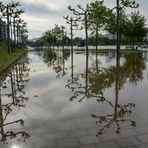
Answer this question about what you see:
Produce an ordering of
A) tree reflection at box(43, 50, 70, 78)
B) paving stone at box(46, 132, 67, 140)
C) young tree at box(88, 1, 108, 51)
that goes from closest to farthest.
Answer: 1. paving stone at box(46, 132, 67, 140)
2. tree reflection at box(43, 50, 70, 78)
3. young tree at box(88, 1, 108, 51)

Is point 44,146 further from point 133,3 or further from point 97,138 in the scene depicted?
point 133,3

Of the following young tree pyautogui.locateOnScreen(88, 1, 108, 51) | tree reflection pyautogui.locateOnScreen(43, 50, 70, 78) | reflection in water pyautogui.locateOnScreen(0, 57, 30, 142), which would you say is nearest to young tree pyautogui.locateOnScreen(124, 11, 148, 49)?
young tree pyautogui.locateOnScreen(88, 1, 108, 51)

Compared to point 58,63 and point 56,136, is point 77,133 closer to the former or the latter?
point 56,136

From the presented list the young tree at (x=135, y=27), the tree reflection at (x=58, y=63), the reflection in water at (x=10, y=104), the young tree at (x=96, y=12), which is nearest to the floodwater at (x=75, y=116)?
the reflection in water at (x=10, y=104)

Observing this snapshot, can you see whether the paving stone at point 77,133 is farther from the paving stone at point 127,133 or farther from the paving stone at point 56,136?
the paving stone at point 127,133

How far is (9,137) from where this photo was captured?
7.58 m

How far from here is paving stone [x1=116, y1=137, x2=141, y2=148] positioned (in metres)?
6.83

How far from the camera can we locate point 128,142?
697cm

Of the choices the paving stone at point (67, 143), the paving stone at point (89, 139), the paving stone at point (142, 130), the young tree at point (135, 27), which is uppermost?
the young tree at point (135, 27)

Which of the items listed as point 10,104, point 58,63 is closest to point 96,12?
point 58,63

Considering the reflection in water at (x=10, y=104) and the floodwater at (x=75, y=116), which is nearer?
the floodwater at (x=75, y=116)

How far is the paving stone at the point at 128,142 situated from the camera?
683 centimetres

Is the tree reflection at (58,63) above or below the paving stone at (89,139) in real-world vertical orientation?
above

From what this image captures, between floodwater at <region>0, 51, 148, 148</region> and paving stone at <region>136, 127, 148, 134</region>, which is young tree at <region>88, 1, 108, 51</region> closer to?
floodwater at <region>0, 51, 148, 148</region>
